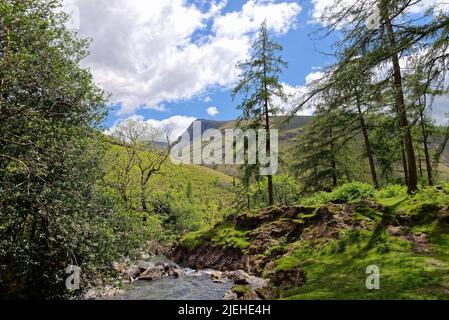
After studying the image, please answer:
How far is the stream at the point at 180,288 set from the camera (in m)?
16.7

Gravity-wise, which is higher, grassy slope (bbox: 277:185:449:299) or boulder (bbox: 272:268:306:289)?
grassy slope (bbox: 277:185:449:299)

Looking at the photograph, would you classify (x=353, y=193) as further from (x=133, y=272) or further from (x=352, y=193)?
(x=133, y=272)

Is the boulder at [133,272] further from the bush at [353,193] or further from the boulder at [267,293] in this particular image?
the boulder at [267,293]

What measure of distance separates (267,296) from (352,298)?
253cm

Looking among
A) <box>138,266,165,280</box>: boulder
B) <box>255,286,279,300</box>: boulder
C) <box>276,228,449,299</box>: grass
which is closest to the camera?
<box>276,228,449,299</box>: grass

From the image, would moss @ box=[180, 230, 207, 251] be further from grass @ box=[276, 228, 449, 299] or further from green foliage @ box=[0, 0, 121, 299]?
grass @ box=[276, 228, 449, 299]

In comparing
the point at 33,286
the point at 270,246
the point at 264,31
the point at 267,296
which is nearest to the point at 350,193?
the point at 270,246

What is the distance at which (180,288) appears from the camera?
61.6ft

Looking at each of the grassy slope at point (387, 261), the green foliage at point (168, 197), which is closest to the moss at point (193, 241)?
the green foliage at point (168, 197)

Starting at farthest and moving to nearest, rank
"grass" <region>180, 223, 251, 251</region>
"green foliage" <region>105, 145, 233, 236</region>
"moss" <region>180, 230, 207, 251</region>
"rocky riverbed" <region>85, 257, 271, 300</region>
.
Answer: "moss" <region>180, 230, 207, 251</region>
"green foliage" <region>105, 145, 233, 236</region>
"grass" <region>180, 223, 251, 251</region>
"rocky riverbed" <region>85, 257, 271, 300</region>

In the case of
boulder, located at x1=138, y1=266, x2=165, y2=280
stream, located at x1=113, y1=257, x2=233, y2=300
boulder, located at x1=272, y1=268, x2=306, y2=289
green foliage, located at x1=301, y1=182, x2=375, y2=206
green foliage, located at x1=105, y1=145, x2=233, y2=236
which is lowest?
stream, located at x1=113, y1=257, x2=233, y2=300

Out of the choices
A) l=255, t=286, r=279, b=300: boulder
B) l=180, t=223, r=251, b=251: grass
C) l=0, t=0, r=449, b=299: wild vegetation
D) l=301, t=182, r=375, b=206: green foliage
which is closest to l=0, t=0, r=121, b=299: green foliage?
l=0, t=0, r=449, b=299: wild vegetation

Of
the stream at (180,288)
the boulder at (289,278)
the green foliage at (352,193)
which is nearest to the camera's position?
the boulder at (289,278)

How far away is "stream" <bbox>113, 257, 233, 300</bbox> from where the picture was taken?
54.8 ft
